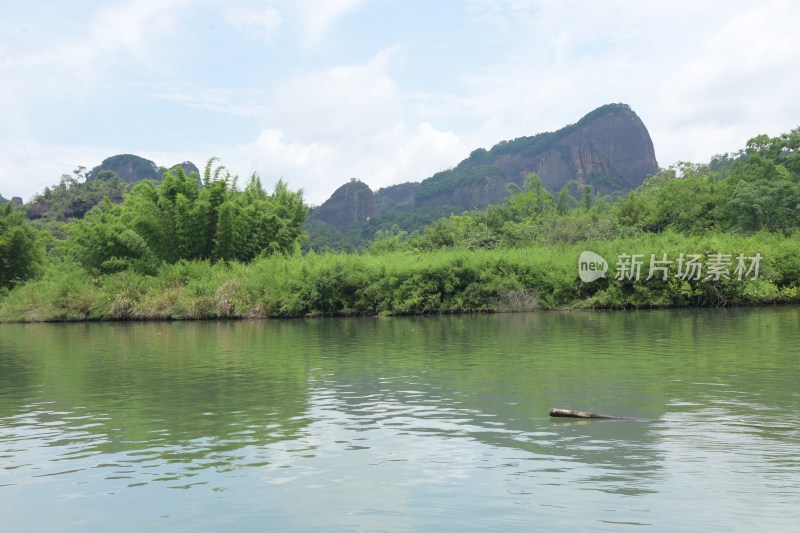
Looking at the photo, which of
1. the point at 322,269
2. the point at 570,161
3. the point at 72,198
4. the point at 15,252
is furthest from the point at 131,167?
the point at 322,269

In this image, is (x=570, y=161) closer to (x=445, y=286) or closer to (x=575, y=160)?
(x=575, y=160)

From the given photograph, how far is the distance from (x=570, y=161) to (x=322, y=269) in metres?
116

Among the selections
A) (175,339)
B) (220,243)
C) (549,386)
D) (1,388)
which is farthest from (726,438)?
(220,243)

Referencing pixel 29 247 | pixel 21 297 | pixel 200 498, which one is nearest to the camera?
pixel 200 498

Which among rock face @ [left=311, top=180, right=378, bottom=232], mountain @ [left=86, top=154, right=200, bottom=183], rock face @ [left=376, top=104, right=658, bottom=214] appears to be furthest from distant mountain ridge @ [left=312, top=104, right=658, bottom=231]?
mountain @ [left=86, top=154, right=200, bottom=183]

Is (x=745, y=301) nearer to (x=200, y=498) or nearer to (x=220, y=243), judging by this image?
(x=220, y=243)

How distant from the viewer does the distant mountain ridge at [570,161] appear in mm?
132250

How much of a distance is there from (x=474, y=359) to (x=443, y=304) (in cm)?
1714

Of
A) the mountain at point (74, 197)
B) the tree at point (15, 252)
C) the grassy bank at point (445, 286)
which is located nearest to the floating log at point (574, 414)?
the grassy bank at point (445, 286)

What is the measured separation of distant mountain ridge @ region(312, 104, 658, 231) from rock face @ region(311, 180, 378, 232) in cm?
196

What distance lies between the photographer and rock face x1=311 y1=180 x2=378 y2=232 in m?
125

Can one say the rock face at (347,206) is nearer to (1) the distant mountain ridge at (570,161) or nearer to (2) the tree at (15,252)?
(1) the distant mountain ridge at (570,161)

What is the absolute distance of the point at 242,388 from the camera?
1091 centimetres

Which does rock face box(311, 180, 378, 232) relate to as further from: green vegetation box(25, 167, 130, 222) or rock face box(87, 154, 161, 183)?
green vegetation box(25, 167, 130, 222)
